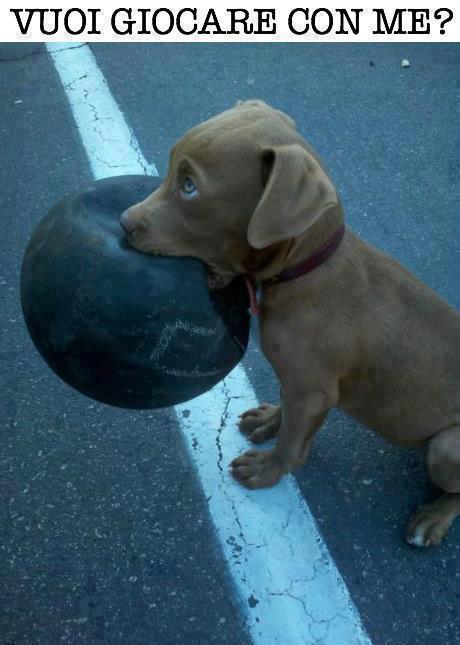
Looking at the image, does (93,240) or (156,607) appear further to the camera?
(156,607)

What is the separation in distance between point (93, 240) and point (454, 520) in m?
2.02

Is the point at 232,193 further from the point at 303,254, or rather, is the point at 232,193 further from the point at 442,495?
the point at 442,495

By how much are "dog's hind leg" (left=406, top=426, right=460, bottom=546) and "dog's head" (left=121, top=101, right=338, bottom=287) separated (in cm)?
108

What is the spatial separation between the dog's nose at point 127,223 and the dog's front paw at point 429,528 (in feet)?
5.84

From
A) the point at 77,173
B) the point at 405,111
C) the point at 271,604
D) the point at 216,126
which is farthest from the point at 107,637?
the point at 405,111

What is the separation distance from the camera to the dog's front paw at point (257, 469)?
3.33 meters

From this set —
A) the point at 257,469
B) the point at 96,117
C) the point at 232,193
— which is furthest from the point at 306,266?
the point at 96,117

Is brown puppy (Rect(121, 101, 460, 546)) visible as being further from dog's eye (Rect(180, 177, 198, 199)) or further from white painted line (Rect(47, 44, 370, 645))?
white painted line (Rect(47, 44, 370, 645))

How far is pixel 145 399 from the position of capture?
276 cm

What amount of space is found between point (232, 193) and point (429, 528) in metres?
1.71

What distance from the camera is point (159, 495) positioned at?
11.1ft

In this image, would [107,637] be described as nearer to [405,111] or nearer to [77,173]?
[77,173]

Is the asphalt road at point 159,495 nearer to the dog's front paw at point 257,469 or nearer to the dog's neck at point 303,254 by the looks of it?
the dog's front paw at point 257,469

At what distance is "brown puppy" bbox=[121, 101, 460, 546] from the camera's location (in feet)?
8.13
